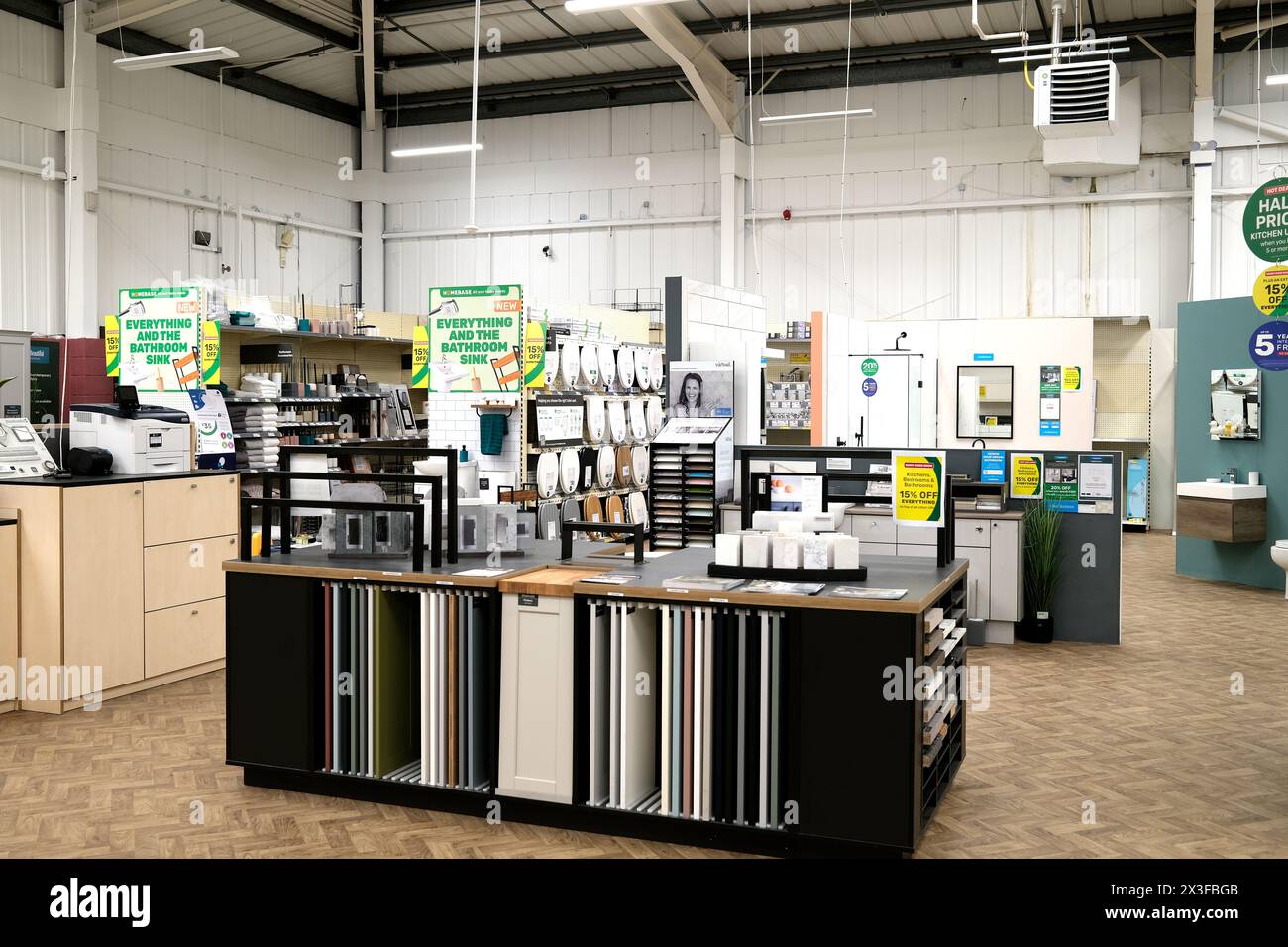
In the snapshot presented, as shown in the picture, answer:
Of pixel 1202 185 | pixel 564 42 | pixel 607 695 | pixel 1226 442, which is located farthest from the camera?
pixel 564 42

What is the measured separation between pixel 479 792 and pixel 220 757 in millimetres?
1541

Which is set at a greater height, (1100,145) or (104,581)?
(1100,145)

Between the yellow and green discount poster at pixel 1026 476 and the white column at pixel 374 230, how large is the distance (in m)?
13.1

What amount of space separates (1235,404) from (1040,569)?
3.75 metres

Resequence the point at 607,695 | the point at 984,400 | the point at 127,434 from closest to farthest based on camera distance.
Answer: the point at 607,695
the point at 127,434
the point at 984,400

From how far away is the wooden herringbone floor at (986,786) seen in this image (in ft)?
13.4

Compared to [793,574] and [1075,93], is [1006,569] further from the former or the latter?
[1075,93]

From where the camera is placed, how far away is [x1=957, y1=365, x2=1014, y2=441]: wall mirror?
13.8 meters

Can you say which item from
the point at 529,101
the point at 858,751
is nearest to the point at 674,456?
the point at 858,751

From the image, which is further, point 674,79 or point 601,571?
point 674,79

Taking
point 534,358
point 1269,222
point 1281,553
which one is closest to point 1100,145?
point 1281,553

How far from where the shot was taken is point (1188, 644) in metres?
7.71

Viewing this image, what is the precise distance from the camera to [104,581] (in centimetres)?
605

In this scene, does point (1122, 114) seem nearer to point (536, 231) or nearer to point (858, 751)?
point (536, 231)
